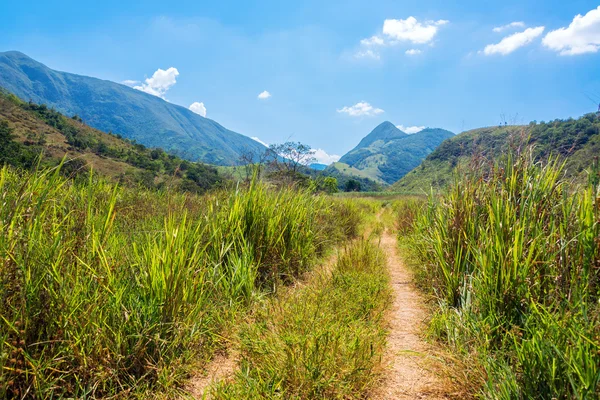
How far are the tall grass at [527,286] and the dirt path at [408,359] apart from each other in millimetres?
251

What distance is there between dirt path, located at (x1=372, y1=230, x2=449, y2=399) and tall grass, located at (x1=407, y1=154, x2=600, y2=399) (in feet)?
0.82

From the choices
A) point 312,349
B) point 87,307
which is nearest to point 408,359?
point 312,349

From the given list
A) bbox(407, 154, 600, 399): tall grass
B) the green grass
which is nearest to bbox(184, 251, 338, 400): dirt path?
the green grass

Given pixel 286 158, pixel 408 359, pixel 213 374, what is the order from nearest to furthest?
pixel 213 374 < pixel 408 359 < pixel 286 158

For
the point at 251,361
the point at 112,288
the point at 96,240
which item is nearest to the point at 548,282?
the point at 251,361

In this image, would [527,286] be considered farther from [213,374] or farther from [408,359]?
[213,374]

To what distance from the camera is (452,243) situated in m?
3.73

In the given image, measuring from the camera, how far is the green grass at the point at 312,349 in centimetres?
200

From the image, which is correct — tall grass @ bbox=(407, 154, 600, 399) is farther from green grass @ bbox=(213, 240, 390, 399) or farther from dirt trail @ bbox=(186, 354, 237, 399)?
dirt trail @ bbox=(186, 354, 237, 399)

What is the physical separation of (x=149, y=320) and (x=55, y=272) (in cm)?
65

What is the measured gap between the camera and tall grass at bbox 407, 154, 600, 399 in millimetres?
1607

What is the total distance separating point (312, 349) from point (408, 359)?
0.97m

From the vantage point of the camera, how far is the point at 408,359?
262 cm

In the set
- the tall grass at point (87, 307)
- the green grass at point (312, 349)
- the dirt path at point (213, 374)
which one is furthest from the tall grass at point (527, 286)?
the tall grass at point (87, 307)
